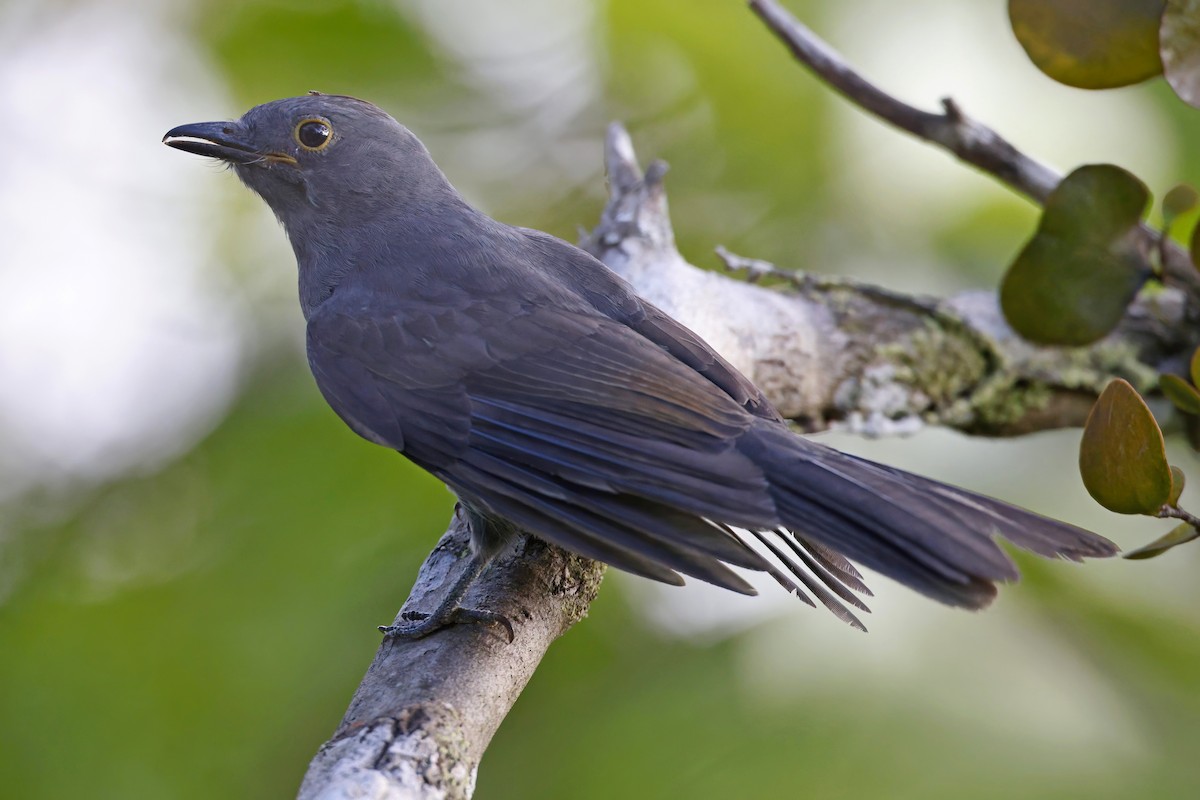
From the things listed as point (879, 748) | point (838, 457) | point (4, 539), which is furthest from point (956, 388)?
point (4, 539)

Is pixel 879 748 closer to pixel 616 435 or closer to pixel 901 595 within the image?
pixel 901 595

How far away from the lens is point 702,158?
3.70 meters

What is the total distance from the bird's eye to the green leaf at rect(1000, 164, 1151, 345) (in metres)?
1.67

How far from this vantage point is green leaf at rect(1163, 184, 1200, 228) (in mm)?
2705

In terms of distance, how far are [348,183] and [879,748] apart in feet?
5.85

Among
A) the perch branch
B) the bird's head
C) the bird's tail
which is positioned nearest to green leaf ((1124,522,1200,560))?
the bird's tail

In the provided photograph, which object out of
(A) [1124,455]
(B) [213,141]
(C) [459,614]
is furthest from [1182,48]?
(B) [213,141]

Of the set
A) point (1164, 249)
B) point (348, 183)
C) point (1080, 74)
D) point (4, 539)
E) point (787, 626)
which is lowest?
point (4, 539)

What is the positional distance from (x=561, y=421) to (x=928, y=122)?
1461mm

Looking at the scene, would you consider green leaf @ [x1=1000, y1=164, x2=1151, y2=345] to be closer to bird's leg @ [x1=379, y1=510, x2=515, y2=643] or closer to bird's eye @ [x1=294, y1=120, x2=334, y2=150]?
bird's leg @ [x1=379, y1=510, x2=515, y2=643]

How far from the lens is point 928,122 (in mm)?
2936

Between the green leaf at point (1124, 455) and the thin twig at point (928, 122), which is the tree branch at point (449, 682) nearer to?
the green leaf at point (1124, 455)

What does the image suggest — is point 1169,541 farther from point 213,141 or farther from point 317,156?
point 213,141

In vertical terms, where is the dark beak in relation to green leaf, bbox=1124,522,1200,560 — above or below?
above
